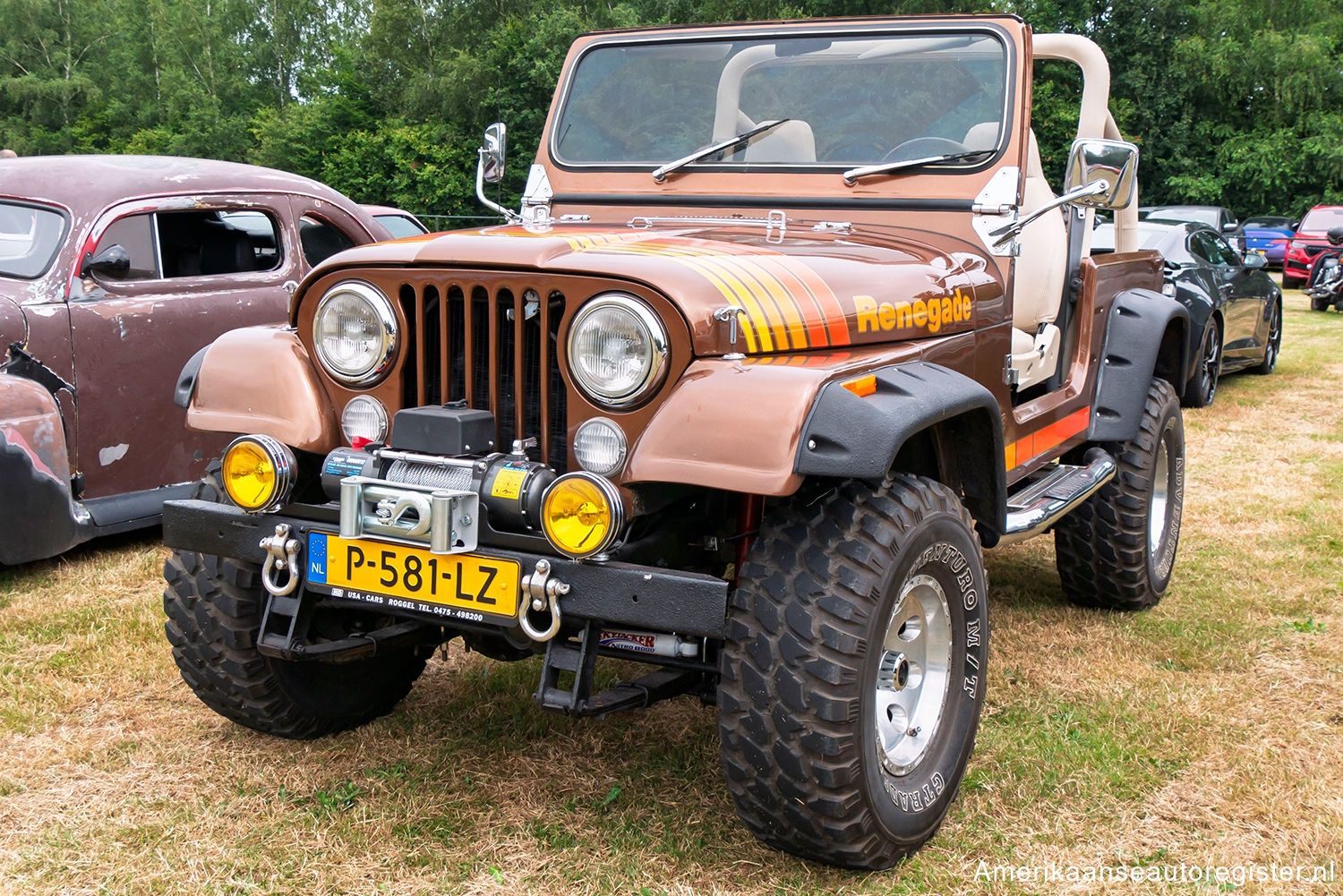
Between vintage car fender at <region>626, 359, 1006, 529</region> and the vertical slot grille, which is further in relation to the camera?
the vertical slot grille

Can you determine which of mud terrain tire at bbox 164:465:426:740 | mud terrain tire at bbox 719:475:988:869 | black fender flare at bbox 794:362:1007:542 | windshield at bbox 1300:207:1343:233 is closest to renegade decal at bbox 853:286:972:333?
black fender flare at bbox 794:362:1007:542

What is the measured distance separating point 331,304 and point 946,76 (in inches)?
83.7

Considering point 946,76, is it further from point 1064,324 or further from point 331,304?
point 331,304

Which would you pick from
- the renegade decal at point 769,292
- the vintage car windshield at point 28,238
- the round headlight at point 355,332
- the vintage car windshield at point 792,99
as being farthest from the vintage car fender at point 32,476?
the renegade decal at point 769,292

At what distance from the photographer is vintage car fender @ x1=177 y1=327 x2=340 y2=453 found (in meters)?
2.89

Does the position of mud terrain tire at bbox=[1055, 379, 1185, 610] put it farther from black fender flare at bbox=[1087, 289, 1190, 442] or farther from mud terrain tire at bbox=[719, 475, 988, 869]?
mud terrain tire at bbox=[719, 475, 988, 869]

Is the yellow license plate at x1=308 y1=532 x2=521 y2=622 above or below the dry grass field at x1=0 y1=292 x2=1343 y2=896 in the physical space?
above

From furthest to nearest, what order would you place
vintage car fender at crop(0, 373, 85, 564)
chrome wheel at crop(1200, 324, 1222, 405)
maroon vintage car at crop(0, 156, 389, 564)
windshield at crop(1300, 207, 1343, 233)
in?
windshield at crop(1300, 207, 1343, 233) < chrome wheel at crop(1200, 324, 1222, 405) < maroon vintage car at crop(0, 156, 389, 564) < vintage car fender at crop(0, 373, 85, 564)

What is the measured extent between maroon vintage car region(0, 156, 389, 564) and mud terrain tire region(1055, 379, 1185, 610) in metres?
3.62

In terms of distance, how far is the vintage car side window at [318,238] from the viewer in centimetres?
623

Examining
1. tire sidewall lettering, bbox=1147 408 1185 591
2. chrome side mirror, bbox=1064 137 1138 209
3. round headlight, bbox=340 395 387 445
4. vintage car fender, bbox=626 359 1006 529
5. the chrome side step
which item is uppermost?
chrome side mirror, bbox=1064 137 1138 209

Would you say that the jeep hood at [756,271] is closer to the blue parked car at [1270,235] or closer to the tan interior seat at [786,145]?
the tan interior seat at [786,145]

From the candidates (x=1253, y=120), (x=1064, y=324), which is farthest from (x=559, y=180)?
(x=1253, y=120)

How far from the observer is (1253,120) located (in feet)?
105
